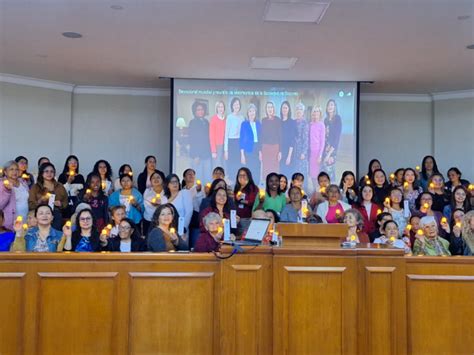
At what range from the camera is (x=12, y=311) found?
2.55 m

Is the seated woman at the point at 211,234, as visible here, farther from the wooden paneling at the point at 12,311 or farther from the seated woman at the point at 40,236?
the wooden paneling at the point at 12,311

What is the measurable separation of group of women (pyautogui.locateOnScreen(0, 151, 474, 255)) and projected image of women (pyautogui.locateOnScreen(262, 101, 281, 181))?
1.18 meters

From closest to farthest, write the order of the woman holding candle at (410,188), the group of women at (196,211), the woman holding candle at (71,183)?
1. the group of women at (196,211)
2. the woman holding candle at (71,183)
3. the woman holding candle at (410,188)

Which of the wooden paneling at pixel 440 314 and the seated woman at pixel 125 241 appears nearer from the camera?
the wooden paneling at pixel 440 314

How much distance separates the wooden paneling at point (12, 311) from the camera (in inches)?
100.0

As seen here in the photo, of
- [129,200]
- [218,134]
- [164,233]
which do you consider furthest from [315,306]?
[218,134]

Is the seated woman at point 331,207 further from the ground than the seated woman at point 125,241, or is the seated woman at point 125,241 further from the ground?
the seated woman at point 331,207

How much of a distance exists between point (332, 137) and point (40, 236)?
15.9ft

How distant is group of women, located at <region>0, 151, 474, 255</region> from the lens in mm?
3920

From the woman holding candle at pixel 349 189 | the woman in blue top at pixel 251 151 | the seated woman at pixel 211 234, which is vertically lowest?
the seated woman at pixel 211 234

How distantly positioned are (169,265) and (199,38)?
338 centimetres

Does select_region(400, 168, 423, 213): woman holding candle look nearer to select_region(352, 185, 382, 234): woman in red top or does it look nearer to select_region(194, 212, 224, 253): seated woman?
select_region(352, 185, 382, 234): woman in red top

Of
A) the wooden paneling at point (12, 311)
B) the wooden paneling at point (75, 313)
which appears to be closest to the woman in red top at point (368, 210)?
the wooden paneling at point (75, 313)

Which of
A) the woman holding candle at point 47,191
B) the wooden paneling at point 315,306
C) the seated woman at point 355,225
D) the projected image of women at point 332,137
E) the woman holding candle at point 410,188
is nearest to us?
the wooden paneling at point 315,306
